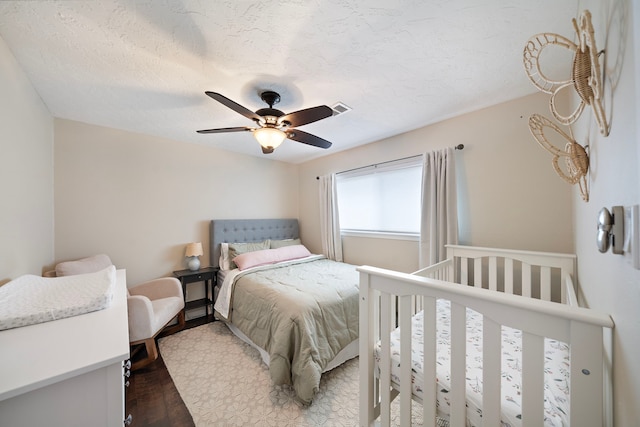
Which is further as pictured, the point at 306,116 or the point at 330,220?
the point at 330,220

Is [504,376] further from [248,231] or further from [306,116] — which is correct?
[248,231]

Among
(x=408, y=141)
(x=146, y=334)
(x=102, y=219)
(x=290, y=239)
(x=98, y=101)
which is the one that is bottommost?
(x=146, y=334)

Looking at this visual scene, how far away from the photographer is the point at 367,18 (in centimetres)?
114

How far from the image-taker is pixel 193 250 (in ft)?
9.48

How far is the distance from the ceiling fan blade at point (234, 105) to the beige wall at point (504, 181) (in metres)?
1.90

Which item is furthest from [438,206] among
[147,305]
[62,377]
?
[147,305]

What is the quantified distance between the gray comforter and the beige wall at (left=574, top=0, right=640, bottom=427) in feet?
4.70

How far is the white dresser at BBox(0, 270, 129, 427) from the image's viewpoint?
65 cm

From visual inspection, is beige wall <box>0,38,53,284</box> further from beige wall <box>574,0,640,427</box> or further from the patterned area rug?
beige wall <box>574,0,640,427</box>

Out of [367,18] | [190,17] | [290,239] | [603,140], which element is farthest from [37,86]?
[603,140]

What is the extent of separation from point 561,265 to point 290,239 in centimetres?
326

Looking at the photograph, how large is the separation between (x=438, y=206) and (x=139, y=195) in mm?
3499

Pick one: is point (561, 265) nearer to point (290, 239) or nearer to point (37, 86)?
point (290, 239)

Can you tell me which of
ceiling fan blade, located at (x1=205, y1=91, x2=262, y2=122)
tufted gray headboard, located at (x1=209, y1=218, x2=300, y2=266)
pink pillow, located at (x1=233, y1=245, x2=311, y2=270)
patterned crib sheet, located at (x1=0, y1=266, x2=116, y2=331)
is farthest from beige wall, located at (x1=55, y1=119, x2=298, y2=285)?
ceiling fan blade, located at (x1=205, y1=91, x2=262, y2=122)
